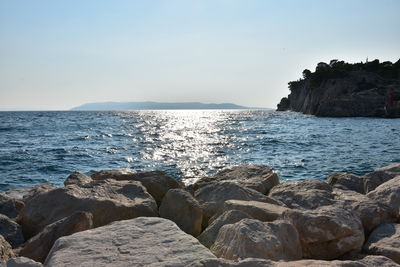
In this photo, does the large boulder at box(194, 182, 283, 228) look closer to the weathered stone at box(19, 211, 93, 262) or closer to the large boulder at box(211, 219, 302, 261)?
the large boulder at box(211, 219, 302, 261)

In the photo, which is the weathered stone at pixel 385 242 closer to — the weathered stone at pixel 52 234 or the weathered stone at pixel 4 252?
the weathered stone at pixel 52 234

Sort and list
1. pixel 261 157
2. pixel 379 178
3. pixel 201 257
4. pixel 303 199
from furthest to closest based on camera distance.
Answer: pixel 261 157 < pixel 379 178 < pixel 303 199 < pixel 201 257

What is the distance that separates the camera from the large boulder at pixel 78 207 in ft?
19.3

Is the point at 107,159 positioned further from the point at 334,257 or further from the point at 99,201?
the point at 334,257

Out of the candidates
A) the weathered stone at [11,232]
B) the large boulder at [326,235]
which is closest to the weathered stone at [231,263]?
the large boulder at [326,235]

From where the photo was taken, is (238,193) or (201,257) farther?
(238,193)

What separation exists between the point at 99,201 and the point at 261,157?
15.9m

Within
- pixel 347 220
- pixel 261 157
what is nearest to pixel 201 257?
pixel 347 220

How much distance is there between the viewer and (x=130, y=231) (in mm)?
4133

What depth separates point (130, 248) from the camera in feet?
12.3

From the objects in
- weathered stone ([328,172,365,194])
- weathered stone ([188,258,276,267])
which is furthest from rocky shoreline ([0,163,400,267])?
weathered stone ([328,172,365,194])

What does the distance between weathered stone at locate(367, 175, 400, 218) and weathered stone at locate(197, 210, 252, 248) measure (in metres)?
2.49

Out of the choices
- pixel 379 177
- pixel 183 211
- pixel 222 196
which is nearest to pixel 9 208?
pixel 183 211

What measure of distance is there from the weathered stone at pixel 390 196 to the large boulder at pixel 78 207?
3.78m
